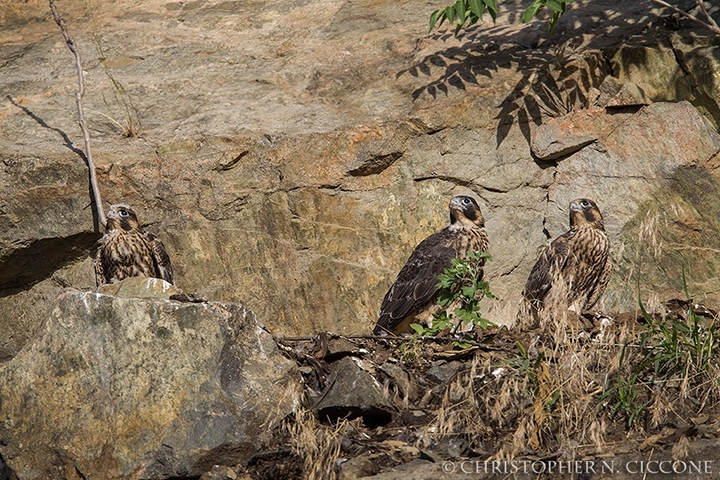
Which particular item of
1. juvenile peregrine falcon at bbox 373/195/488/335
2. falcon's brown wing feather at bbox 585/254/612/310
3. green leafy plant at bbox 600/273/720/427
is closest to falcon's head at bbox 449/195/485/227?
juvenile peregrine falcon at bbox 373/195/488/335

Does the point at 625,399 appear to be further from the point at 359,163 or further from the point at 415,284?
the point at 359,163

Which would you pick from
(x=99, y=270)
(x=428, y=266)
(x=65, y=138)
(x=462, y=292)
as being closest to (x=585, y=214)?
(x=428, y=266)

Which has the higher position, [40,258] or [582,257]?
[40,258]

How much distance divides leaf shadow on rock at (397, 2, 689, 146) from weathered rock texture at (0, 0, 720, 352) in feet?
0.05

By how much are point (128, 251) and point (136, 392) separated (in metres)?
2.26

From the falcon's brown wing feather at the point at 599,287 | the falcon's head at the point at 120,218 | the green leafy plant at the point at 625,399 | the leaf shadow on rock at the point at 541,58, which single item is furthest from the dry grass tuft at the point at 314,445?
the leaf shadow on rock at the point at 541,58

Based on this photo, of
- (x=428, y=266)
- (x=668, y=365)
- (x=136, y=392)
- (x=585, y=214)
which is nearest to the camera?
(x=136, y=392)

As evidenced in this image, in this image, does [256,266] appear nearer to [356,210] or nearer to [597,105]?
[356,210]

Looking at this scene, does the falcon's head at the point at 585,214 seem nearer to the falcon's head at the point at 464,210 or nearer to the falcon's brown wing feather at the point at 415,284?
the falcon's head at the point at 464,210

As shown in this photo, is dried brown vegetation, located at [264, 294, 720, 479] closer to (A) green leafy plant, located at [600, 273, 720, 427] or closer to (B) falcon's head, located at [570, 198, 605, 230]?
(A) green leafy plant, located at [600, 273, 720, 427]

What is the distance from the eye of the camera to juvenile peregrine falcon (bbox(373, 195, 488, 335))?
7.42m

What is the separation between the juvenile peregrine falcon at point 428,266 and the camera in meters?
7.42

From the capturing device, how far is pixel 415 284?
7.43 metres

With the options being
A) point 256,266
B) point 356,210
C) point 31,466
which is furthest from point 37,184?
point 31,466
